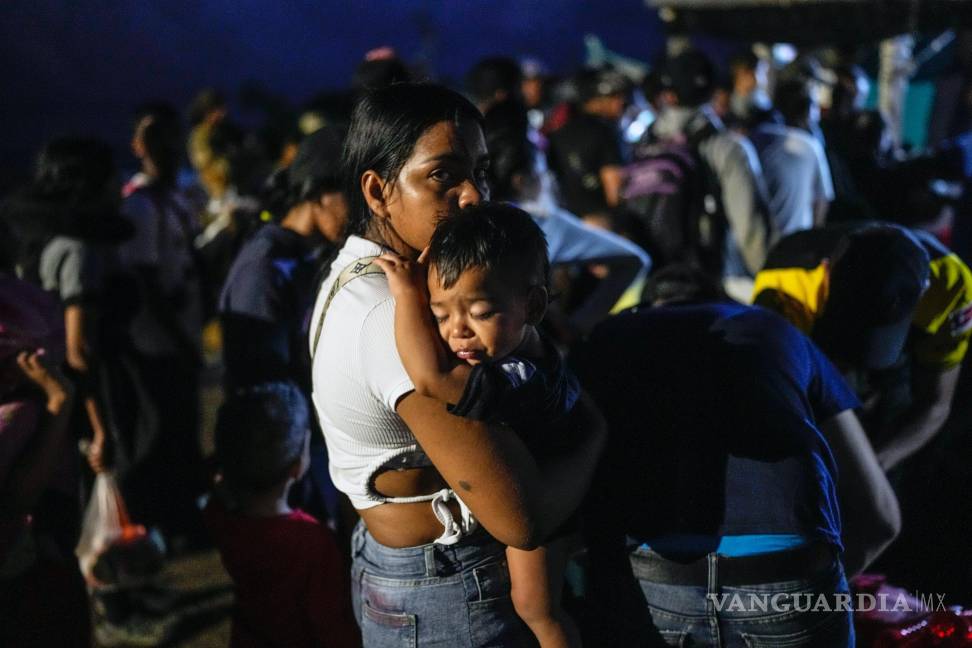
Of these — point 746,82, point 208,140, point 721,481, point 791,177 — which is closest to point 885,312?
point 721,481

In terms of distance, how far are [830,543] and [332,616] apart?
144 centimetres

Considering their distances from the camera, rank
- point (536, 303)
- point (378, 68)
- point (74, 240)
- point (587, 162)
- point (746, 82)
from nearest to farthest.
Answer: point (536, 303) < point (74, 240) < point (378, 68) < point (587, 162) < point (746, 82)

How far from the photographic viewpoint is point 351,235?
1.98 metres

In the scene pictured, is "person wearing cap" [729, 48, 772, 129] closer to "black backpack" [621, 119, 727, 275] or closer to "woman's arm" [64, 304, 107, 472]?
"black backpack" [621, 119, 727, 275]

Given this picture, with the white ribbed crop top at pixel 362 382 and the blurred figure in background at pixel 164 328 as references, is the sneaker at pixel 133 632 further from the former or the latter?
the white ribbed crop top at pixel 362 382

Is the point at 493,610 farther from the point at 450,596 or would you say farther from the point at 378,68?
the point at 378,68

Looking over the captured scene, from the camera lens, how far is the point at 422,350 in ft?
5.02

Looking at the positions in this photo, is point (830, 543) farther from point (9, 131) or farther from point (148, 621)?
point (9, 131)

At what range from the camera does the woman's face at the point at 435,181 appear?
1.82 m

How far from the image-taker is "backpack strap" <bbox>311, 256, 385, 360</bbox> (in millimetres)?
1729

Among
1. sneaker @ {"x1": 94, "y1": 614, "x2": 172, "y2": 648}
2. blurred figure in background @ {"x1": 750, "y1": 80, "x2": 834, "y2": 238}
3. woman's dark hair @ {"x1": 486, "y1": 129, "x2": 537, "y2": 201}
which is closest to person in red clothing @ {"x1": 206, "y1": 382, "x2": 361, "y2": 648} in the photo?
sneaker @ {"x1": 94, "y1": 614, "x2": 172, "y2": 648}

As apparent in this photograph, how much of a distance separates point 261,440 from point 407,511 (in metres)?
1.12

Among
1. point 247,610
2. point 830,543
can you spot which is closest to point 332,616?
point 247,610

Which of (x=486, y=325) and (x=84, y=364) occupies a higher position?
(x=486, y=325)
